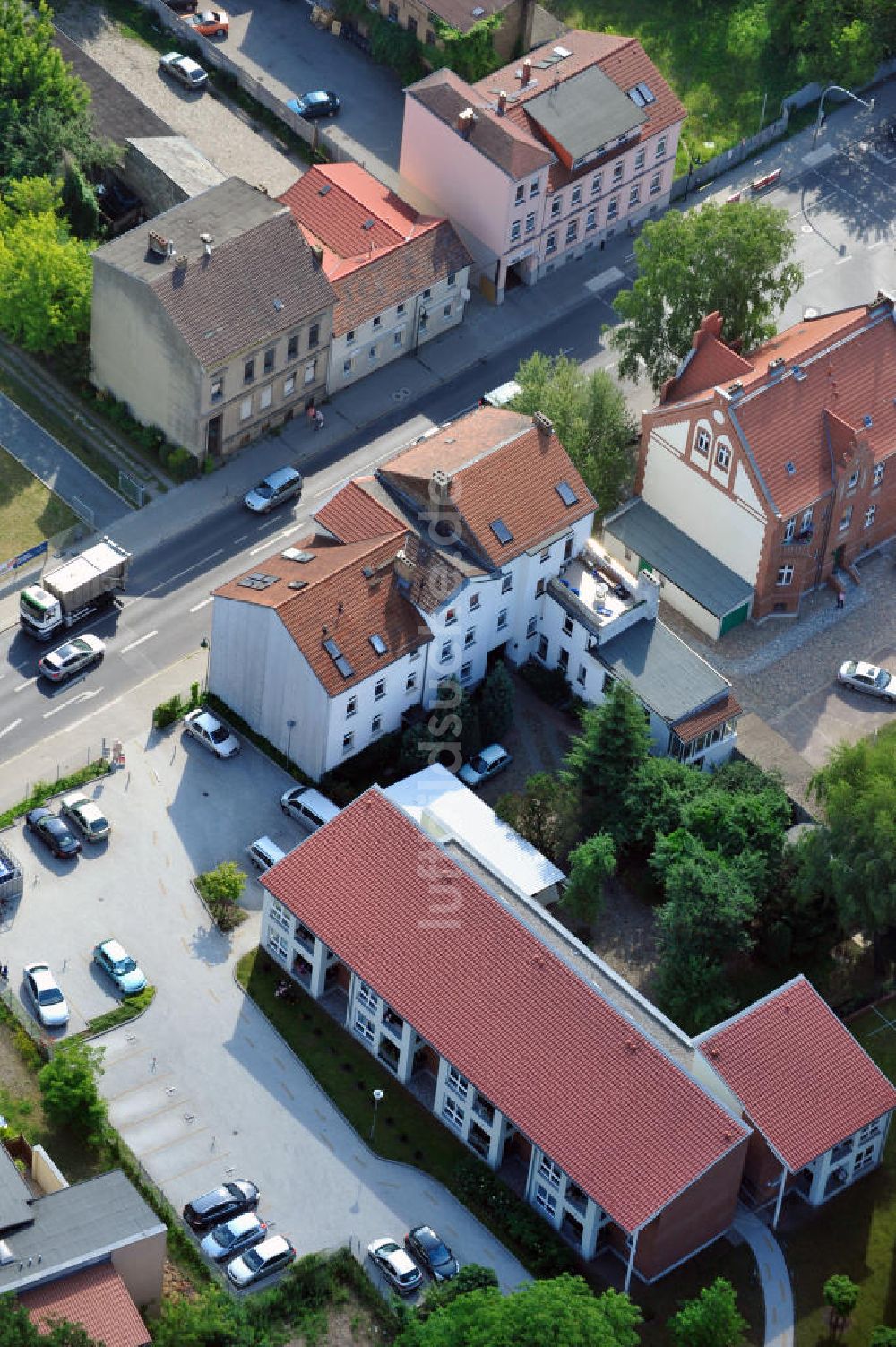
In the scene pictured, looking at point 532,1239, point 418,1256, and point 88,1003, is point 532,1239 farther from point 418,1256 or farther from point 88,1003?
point 88,1003

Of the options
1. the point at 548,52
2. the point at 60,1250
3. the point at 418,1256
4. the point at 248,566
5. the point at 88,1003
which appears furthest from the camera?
the point at 548,52

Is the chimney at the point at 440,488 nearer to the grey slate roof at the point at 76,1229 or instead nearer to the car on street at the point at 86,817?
the car on street at the point at 86,817

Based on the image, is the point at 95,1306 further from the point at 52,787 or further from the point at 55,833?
the point at 52,787

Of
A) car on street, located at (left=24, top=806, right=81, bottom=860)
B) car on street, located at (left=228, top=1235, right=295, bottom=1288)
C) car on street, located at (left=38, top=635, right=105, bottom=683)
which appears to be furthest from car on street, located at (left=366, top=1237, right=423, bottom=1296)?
car on street, located at (left=38, top=635, right=105, bottom=683)

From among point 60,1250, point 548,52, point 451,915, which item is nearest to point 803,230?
point 548,52

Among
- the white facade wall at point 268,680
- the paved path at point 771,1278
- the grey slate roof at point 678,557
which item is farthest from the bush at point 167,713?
the paved path at point 771,1278

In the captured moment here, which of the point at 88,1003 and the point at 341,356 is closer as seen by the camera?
the point at 88,1003

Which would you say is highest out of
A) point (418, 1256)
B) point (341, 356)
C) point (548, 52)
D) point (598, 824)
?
point (548, 52)
